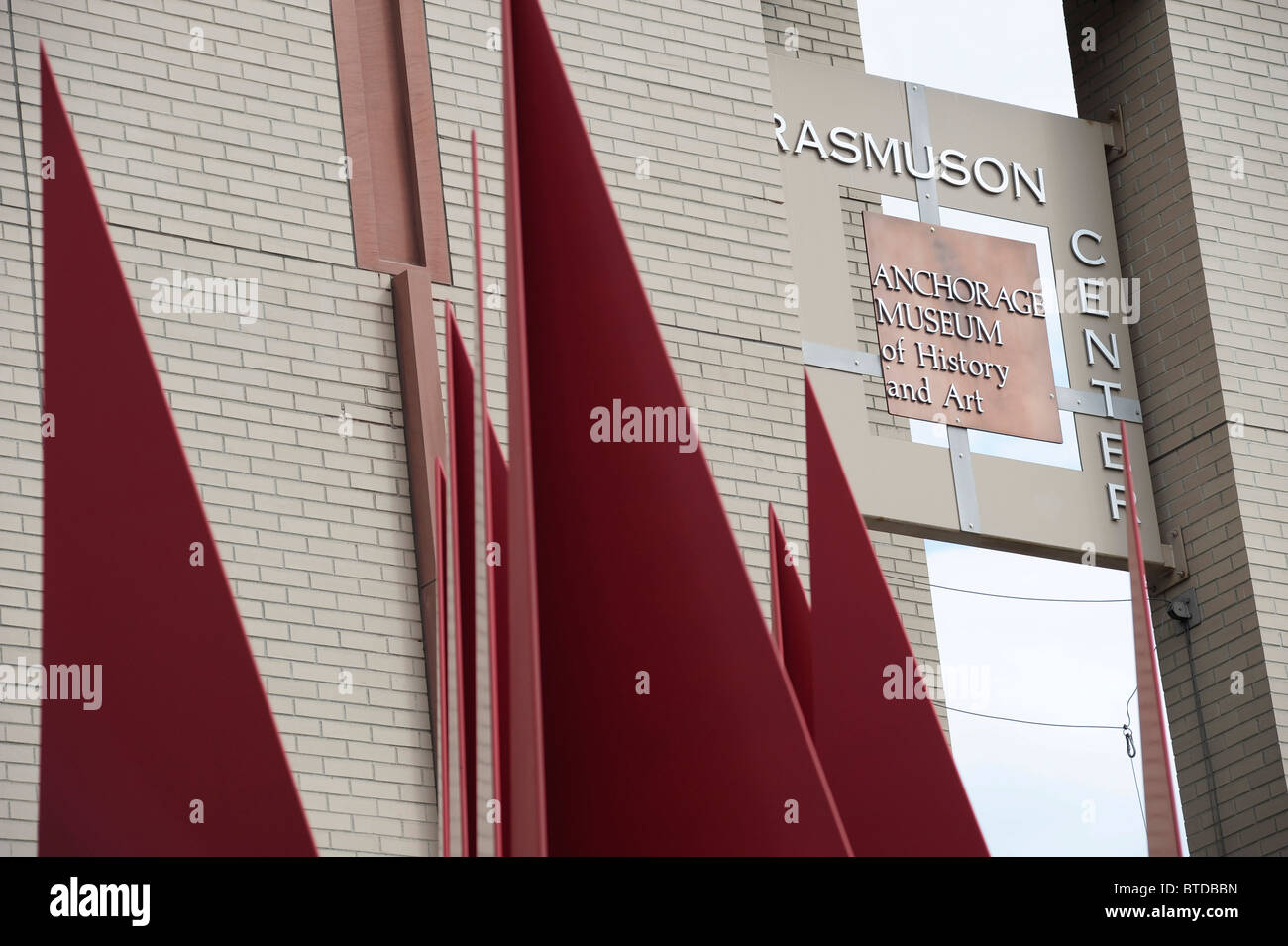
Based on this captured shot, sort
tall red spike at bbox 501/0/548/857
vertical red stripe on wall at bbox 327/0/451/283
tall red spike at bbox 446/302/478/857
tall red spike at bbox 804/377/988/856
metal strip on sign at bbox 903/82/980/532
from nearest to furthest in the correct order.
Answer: tall red spike at bbox 501/0/548/857, tall red spike at bbox 446/302/478/857, tall red spike at bbox 804/377/988/856, vertical red stripe on wall at bbox 327/0/451/283, metal strip on sign at bbox 903/82/980/532

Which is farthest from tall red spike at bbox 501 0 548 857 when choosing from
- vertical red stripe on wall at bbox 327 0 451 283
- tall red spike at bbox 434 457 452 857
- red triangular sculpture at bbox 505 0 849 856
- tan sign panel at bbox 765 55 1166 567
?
tan sign panel at bbox 765 55 1166 567

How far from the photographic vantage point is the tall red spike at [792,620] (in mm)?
4383

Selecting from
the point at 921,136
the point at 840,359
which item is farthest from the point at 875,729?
the point at 921,136

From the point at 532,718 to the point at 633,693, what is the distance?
0.55 feet

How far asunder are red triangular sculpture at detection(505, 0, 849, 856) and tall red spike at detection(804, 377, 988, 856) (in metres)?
1.13

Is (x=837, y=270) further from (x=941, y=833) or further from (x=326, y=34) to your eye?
(x=941, y=833)

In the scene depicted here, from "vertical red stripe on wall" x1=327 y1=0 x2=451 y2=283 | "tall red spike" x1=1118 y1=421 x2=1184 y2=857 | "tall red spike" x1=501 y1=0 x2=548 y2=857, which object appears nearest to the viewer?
"tall red spike" x1=501 y1=0 x2=548 y2=857

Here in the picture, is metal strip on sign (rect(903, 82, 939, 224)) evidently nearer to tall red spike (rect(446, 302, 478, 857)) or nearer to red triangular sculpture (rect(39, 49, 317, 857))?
tall red spike (rect(446, 302, 478, 857))

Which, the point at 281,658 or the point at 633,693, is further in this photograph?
the point at 281,658

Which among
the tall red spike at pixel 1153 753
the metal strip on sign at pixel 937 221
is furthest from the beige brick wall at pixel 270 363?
the metal strip on sign at pixel 937 221

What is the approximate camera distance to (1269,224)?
8.78 meters

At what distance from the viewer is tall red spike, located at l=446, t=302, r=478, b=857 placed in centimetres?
366

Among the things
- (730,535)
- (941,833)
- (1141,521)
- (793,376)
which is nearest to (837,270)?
(793,376)
